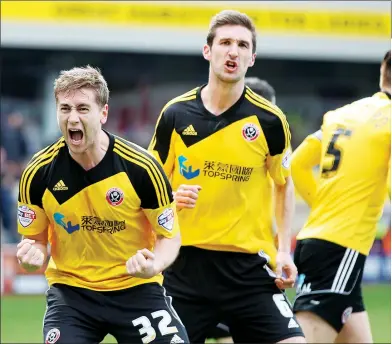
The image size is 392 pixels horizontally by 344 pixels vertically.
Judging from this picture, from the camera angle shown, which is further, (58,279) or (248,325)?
(248,325)

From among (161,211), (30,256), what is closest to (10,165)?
(161,211)

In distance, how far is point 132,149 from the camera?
5574 millimetres

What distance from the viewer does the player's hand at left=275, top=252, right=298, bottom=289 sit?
620 cm

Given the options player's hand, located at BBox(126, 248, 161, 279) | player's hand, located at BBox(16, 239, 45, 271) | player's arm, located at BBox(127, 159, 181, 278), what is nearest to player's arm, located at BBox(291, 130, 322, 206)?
player's arm, located at BBox(127, 159, 181, 278)

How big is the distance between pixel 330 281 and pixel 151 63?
17312mm

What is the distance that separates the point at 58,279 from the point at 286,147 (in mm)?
1593

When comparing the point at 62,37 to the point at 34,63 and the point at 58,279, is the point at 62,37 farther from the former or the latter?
the point at 58,279

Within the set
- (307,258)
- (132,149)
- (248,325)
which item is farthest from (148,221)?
(307,258)

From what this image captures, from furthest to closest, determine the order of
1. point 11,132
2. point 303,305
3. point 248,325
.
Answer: point 11,132
point 303,305
point 248,325

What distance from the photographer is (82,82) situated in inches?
213

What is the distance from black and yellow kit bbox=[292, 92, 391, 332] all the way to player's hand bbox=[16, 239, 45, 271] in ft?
7.20

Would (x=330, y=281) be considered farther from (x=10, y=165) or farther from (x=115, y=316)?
(x=10, y=165)

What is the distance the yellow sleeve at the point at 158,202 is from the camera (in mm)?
5504

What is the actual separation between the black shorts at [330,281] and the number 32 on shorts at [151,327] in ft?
5.00
